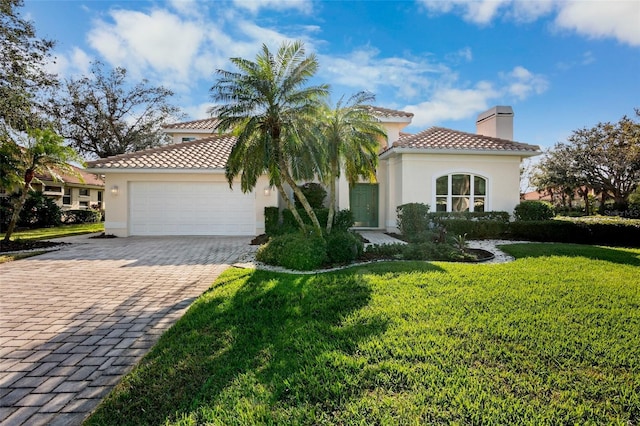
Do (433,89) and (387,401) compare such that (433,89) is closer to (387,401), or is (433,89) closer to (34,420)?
(387,401)

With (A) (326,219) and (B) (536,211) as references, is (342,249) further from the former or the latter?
(B) (536,211)

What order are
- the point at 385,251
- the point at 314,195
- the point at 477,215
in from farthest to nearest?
the point at 314,195, the point at 477,215, the point at 385,251

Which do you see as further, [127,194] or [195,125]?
[195,125]

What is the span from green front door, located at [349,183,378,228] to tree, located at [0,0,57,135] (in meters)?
16.6

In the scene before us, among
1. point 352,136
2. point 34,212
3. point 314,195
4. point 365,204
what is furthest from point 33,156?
point 365,204

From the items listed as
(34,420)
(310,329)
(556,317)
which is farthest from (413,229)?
(34,420)

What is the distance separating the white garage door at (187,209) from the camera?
1617 cm

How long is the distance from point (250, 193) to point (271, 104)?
27.2 feet

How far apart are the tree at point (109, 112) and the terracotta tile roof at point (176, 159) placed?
16.1 m

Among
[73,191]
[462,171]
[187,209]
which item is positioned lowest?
[187,209]

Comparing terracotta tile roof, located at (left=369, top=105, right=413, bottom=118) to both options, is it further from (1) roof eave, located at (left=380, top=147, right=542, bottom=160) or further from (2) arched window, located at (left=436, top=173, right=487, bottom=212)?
(2) arched window, located at (left=436, top=173, right=487, bottom=212)

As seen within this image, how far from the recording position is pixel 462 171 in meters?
15.8

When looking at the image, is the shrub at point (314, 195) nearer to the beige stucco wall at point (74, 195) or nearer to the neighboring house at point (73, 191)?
the neighboring house at point (73, 191)

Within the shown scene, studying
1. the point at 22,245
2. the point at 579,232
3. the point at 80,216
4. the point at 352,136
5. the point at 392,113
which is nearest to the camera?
the point at 352,136
